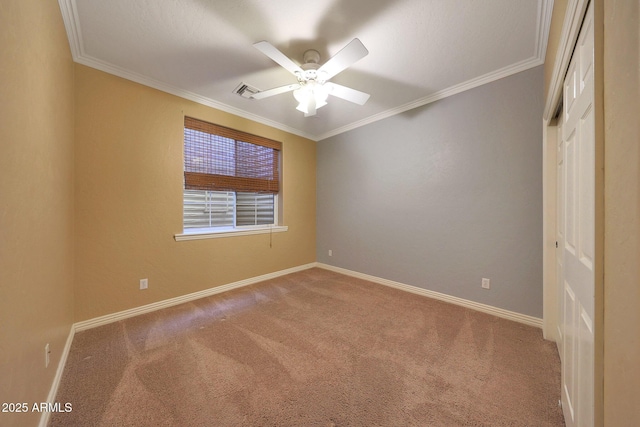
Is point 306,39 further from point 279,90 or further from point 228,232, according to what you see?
point 228,232

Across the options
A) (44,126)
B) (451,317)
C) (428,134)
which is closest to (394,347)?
(451,317)


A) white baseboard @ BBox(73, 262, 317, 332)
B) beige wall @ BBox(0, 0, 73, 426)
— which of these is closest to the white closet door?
beige wall @ BBox(0, 0, 73, 426)

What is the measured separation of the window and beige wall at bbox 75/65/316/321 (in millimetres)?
155

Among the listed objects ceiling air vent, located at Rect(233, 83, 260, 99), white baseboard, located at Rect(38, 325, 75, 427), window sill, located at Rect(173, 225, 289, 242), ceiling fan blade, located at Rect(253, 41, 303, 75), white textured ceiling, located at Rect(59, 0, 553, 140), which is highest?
white textured ceiling, located at Rect(59, 0, 553, 140)

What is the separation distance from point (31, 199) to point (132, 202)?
1330 mm

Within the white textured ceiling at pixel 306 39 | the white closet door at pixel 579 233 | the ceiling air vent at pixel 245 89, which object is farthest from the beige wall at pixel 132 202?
the white closet door at pixel 579 233

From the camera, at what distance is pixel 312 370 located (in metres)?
1.57

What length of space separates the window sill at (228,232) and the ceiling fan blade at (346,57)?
226 centimetres

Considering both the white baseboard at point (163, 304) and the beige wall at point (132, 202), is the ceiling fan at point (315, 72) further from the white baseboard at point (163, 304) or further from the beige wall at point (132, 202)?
the white baseboard at point (163, 304)

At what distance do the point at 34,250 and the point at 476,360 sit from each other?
2.82 meters

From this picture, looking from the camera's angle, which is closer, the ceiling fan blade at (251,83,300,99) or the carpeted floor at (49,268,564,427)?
the carpeted floor at (49,268,564,427)

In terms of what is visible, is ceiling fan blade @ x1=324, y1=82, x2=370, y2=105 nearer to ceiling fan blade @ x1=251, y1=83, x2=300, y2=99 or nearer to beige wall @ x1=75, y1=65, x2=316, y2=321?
ceiling fan blade @ x1=251, y1=83, x2=300, y2=99

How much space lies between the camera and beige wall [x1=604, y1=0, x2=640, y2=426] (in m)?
0.51

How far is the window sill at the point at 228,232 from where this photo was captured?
2688mm
